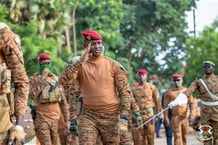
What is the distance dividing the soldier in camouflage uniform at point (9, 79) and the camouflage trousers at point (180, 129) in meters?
12.1

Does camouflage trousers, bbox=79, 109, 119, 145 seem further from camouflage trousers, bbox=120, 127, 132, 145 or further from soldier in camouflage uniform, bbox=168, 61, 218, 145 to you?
soldier in camouflage uniform, bbox=168, 61, 218, 145

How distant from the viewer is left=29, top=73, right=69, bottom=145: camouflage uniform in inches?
517

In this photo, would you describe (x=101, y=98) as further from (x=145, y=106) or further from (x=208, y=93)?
(x=145, y=106)

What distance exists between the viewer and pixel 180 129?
18.3 meters

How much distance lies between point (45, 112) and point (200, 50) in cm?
2579

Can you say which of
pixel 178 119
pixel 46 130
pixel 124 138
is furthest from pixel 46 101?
pixel 178 119

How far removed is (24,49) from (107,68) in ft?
61.0

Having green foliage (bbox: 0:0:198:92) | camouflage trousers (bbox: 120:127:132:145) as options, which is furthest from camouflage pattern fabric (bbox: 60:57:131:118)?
green foliage (bbox: 0:0:198:92)

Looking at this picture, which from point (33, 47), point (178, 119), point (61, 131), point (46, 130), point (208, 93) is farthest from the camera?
point (33, 47)

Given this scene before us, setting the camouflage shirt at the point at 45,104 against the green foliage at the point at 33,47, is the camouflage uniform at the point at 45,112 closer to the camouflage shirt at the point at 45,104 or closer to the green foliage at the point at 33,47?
the camouflage shirt at the point at 45,104

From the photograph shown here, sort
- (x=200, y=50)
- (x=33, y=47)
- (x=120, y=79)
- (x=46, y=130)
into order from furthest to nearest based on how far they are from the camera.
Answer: (x=200, y=50) → (x=33, y=47) → (x=46, y=130) → (x=120, y=79)

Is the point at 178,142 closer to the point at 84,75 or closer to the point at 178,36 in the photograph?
the point at 84,75

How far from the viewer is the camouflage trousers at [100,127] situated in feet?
29.9

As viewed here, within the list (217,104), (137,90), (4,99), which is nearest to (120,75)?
(4,99)
